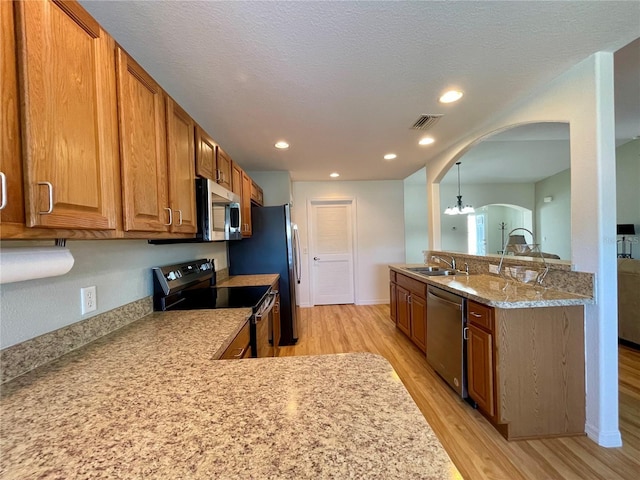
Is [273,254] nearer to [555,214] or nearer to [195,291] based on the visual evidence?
[195,291]

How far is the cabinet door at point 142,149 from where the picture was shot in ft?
3.49

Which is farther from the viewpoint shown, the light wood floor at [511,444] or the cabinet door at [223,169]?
the cabinet door at [223,169]

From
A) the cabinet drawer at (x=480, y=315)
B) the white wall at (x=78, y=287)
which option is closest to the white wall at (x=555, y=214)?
the cabinet drawer at (x=480, y=315)

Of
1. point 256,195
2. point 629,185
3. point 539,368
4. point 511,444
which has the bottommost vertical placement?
point 511,444

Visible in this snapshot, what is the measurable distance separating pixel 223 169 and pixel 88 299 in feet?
4.52

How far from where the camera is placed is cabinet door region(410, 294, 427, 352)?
2754 mm

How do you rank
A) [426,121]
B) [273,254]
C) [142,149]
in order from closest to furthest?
1. [142,149]
2. [426,121]
3. [273,254]

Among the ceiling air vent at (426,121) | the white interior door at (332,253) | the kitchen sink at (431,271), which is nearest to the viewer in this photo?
the ceiling air vent at (426,121)

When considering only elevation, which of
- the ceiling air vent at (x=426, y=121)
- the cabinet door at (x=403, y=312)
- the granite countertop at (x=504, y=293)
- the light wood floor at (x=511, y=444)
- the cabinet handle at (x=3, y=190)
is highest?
the ceiling air vent at (x=426, y=121)

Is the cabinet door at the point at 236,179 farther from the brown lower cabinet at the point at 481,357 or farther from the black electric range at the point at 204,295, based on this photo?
the brown lower cabinet at the point at 481,357

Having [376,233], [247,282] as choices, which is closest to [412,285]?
[247,282]

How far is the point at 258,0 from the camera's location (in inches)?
45.2

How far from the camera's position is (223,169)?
2.29 m

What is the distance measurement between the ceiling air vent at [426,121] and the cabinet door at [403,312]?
70.3 inches
